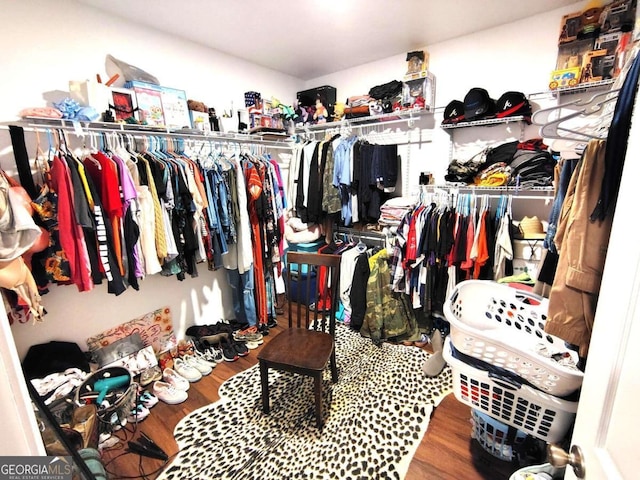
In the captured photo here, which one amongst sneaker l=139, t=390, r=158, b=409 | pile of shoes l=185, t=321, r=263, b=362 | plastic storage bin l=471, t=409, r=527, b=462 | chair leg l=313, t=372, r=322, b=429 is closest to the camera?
plastic storage bin l=471, t=409, r=527, b=462

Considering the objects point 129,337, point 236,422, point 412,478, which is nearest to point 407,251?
point 412,478

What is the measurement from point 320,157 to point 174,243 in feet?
5.30

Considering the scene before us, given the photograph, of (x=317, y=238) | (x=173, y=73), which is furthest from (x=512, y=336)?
(x=173, y=73)

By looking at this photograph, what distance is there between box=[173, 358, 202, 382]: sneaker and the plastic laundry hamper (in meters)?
1.96

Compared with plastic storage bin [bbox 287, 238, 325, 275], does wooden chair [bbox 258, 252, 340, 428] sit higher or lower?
lower

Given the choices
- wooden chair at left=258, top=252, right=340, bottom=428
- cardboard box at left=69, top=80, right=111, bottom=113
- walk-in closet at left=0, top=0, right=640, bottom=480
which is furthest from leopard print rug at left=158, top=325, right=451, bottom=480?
cardboard box at left=69, top=80, right=111, bottom=113

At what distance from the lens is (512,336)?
1.48m

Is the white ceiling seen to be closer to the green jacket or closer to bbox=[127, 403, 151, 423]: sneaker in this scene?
the green jacket

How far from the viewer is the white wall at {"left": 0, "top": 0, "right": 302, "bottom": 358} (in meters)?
1.75

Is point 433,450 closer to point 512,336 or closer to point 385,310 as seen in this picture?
point 512,336

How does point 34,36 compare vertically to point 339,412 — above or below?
above

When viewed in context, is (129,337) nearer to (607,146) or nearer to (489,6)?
(607,146)

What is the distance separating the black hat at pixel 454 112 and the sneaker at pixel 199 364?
113 inches

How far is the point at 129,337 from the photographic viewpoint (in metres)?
2.34
